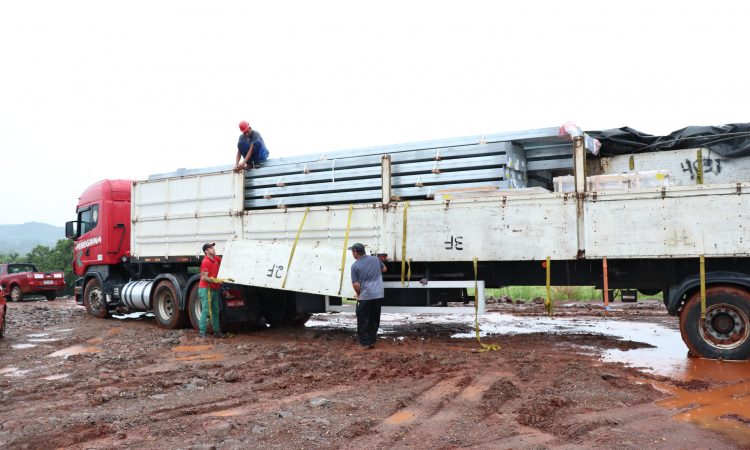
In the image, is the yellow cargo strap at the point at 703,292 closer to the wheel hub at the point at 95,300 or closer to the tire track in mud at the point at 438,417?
the tire track in mud at the point at 438,417

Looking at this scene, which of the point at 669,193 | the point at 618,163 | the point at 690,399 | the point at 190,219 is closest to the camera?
the point at 690,399

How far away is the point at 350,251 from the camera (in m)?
9.74

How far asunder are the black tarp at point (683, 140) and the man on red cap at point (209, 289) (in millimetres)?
6586

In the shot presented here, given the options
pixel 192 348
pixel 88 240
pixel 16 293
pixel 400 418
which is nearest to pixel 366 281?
pixel 192 348

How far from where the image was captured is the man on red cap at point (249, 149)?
37.5 ft

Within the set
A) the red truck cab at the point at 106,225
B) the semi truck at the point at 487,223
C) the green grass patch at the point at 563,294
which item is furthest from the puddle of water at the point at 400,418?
the green grass patch at the point at 563,294

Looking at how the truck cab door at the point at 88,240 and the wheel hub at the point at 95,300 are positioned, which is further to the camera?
the wheel hub at the point at 95,300

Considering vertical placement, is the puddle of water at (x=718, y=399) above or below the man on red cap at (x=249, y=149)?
below

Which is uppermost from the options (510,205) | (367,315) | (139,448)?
(510,205)

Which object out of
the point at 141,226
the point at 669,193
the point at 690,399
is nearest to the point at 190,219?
the point at 141,226

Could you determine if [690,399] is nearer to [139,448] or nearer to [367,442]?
[367,442]

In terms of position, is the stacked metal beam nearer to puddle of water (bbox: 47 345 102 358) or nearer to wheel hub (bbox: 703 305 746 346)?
wheel hub (bbox: 703 305 746 346)

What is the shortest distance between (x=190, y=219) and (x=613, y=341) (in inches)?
309

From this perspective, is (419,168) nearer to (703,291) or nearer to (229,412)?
(703,291)
